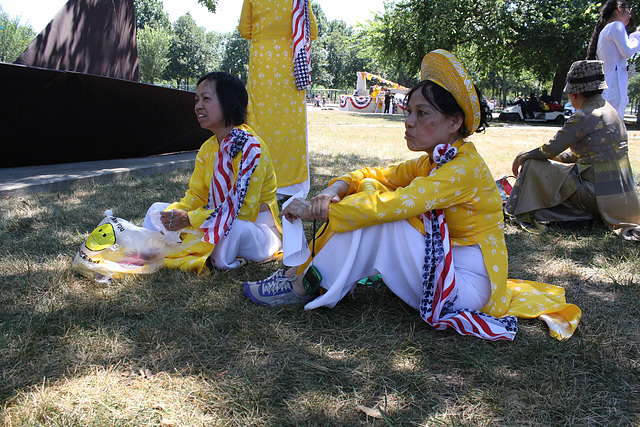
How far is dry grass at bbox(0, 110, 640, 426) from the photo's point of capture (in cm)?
149

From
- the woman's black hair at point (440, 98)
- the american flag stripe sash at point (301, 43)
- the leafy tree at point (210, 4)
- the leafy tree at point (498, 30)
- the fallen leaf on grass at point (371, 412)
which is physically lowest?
the fallen leaf on grass at point (371, 412)

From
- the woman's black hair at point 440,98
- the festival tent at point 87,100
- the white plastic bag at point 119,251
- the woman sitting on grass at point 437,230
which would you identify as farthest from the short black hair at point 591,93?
the festival tent at point 87,100

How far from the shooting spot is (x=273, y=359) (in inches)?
70.3

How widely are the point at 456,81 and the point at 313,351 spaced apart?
4.14 ft

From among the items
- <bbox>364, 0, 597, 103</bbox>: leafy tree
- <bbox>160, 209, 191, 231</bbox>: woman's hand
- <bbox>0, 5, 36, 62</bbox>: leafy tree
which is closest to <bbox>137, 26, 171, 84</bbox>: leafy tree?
<bbox>0, 5, 36, 62</bbox>: leafy tree

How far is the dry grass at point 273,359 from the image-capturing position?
4.89 feet

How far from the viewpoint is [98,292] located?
227 centimetres

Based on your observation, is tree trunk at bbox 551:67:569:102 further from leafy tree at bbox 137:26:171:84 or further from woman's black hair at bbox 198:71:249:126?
leafy tree at bbox 137:26:171:84

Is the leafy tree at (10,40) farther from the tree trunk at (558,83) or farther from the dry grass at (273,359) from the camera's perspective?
the dry grass at (273,359)

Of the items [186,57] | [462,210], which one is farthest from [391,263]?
[186,57]

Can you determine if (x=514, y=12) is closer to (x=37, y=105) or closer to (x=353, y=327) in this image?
(x=37, y=105)

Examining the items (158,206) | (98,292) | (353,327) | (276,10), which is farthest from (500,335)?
(276,10)

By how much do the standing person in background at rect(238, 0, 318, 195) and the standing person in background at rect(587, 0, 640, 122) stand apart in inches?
117

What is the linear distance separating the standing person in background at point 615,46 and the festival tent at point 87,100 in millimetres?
5231
